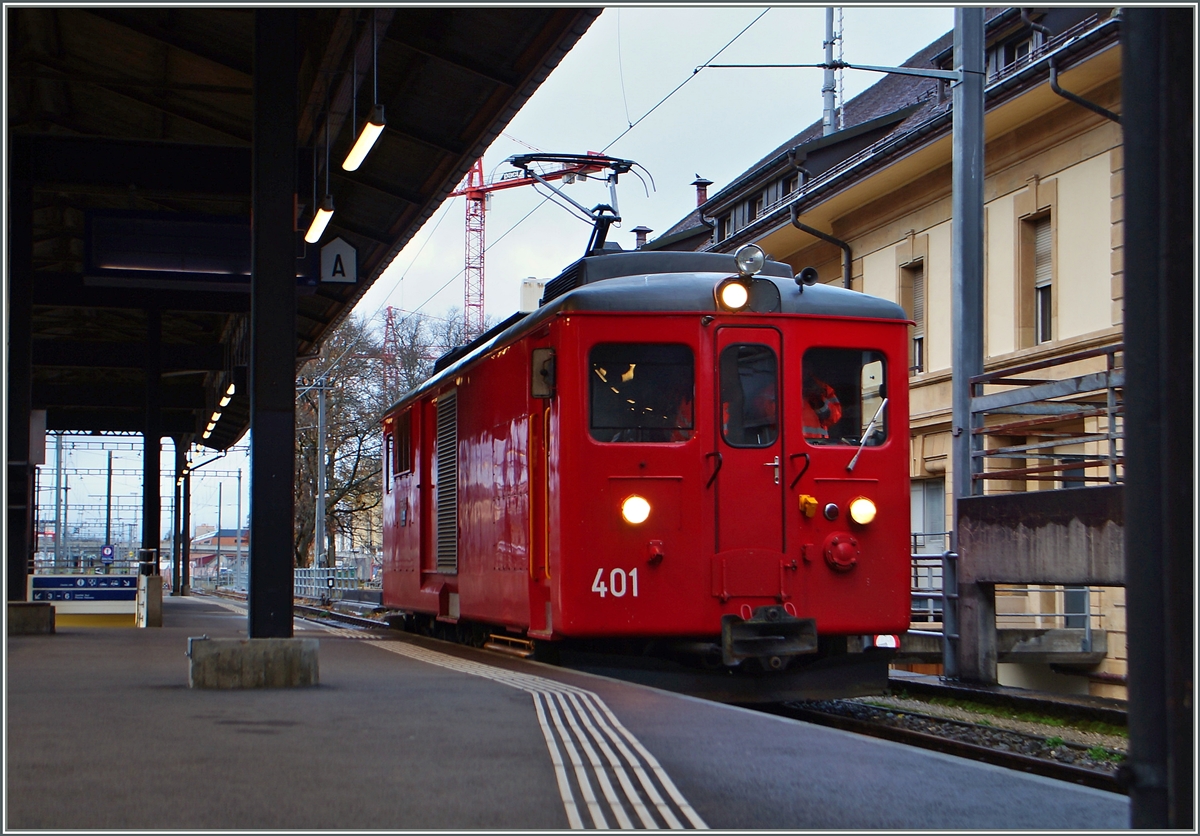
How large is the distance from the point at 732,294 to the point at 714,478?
4.36 feet

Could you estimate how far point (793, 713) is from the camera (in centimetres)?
1047

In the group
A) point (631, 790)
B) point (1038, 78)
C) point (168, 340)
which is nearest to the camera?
point (631, 790)

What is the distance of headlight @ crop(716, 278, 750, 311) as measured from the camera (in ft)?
31.6

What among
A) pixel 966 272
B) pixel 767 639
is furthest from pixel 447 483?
pixel 966 272

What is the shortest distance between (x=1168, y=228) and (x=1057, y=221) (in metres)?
16.0

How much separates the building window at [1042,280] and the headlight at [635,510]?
1158 cm

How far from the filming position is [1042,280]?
1947cm

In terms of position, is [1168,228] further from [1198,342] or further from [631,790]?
[631,790]

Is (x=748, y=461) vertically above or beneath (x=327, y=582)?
above

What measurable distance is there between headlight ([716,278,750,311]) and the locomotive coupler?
2.17 meters

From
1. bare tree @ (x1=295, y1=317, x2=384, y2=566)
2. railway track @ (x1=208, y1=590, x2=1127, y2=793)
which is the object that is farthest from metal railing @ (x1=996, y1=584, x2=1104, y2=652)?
bare tree @ (x1=295, y1=317, x2=384, y2=566)

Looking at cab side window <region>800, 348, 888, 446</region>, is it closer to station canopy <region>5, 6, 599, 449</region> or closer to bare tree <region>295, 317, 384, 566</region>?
station canopy <region>5, 6, 599, 449</region>

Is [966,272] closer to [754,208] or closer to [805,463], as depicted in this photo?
[805,463]

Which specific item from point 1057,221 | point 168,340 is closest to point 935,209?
point 1057,221
